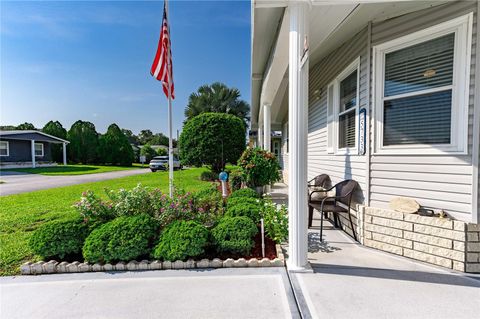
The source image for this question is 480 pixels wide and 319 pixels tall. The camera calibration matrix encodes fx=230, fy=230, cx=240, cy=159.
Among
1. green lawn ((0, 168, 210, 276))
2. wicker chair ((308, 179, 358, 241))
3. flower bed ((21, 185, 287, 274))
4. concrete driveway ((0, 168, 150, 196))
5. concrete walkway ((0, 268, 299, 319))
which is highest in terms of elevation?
wicker chair ((308, 179, 358, 241))

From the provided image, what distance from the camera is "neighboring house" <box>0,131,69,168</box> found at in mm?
20109

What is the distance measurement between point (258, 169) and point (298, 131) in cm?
350

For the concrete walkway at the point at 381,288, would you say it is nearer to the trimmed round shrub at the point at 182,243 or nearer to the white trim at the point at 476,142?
the white trim at the point at 476,142

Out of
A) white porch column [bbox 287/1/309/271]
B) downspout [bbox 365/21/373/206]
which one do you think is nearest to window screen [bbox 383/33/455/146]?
downspout [bbox 365/21/373/206]

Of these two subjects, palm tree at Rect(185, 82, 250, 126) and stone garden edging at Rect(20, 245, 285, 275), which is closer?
stone garden edging at Rect(20, 245, 285, 275)

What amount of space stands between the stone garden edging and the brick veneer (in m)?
1.49

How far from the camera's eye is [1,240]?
3.84m

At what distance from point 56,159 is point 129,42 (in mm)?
A: 26811

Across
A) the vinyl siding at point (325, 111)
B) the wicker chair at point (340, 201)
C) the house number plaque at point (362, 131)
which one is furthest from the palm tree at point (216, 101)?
the house number plaque at point (362, 131)

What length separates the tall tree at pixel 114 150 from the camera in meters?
27.2

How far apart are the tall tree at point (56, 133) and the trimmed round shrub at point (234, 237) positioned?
31642 millimetres

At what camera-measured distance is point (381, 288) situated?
2.31 m

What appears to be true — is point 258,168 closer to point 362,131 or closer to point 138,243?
point 362,131

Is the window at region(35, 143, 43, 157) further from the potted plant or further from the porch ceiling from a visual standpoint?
the porch ceiling
